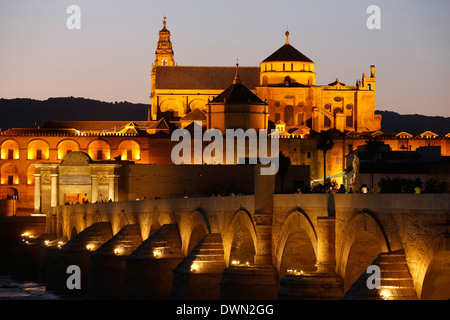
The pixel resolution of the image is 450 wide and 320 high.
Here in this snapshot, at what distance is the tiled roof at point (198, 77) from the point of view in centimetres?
11144

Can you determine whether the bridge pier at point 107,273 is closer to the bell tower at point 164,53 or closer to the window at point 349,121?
the window at point 349,121

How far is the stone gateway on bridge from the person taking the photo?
22.4 meters

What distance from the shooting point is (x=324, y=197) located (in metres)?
28.2

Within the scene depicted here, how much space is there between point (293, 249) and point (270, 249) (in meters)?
1.20

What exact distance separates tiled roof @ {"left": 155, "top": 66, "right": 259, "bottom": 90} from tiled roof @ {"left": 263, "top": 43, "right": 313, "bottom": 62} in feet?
13.7

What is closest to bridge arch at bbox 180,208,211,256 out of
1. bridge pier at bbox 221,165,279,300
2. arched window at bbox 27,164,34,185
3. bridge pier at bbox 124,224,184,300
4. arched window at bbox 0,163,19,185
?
bridge pier at bbox 124,224,184,300

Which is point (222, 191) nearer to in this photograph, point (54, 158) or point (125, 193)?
point (125, 193)

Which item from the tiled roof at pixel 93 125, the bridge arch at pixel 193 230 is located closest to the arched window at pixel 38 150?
the tiled roof at pixel 93 125

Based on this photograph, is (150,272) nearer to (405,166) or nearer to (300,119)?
(405,166)

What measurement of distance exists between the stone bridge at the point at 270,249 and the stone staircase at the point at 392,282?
2cm

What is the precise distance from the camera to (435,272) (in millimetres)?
22078

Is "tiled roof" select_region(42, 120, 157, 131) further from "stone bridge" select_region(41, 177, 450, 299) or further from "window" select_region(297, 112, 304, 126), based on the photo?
"stone bridge" select_region(41, 177, 450, 299)
